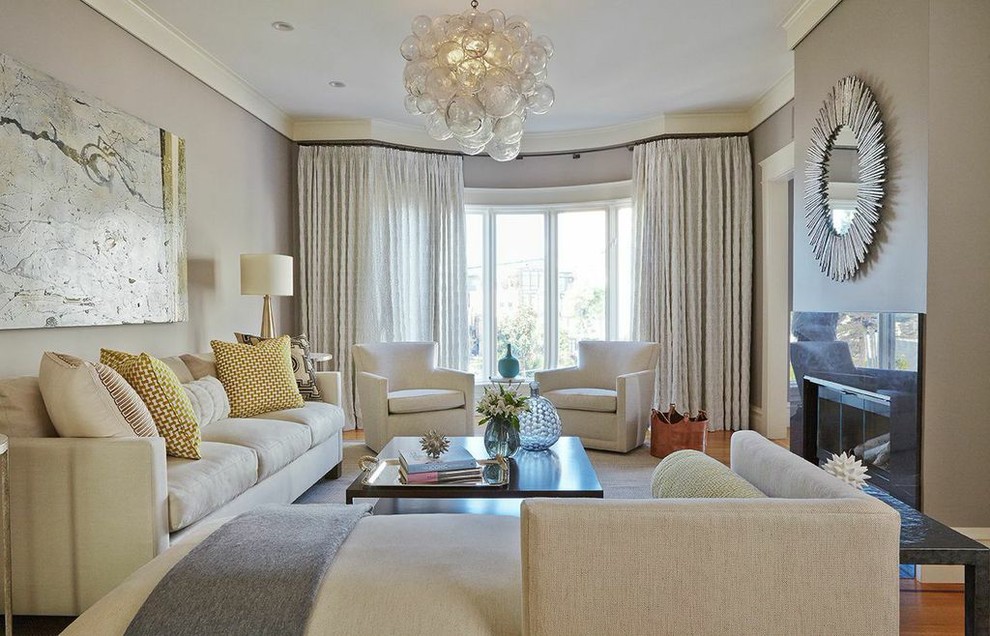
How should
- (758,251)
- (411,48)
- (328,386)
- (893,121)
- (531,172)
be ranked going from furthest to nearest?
(531,172) → (758,251) → (328,386) → (411,48) → (893,121)

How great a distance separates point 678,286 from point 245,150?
11.9 feet

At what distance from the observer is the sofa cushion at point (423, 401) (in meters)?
4.45

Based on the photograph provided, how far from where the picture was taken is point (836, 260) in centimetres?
313

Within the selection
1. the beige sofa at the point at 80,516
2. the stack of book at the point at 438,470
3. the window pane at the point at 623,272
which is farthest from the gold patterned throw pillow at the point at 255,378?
the window pane at the point at 623,272

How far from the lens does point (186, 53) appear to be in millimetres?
3865

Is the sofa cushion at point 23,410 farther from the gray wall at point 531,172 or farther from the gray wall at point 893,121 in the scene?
the gray wall at point 531,172

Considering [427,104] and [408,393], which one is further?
[408,393]

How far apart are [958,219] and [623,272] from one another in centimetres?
359

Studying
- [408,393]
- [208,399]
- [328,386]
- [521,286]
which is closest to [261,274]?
[328,386]

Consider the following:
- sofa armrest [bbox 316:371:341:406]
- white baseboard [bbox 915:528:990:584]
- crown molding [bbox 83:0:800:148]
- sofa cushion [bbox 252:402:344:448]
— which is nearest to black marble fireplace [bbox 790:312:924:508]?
white baseboard [bbox 915:528:990:584]

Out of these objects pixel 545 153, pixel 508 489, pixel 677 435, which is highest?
pixel 545 153

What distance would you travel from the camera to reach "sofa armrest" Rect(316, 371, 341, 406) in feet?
13.5

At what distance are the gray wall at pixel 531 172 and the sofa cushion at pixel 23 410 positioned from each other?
4.33 meters

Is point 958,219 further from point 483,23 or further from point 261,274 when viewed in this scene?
point 261,274
